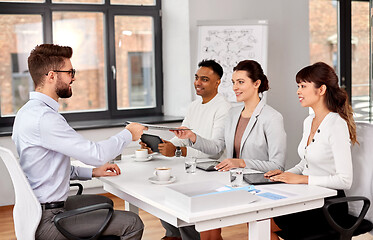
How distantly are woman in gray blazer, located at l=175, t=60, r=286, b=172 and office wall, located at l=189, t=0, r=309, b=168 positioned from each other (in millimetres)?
2622

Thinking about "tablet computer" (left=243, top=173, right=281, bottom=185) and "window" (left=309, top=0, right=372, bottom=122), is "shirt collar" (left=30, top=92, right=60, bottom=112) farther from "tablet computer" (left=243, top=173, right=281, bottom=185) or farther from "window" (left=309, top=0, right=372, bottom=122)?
"window" (left=309, top=0, right=372, bottom=122)

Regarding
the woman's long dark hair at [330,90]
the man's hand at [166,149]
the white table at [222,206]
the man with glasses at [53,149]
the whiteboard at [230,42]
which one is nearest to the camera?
the white table at [222,206]

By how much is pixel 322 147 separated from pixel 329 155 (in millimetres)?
57

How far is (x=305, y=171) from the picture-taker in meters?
2.92

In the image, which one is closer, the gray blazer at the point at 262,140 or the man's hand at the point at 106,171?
the man's hand at the point at 106,171

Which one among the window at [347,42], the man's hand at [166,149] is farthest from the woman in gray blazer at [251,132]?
the window at [347,42]

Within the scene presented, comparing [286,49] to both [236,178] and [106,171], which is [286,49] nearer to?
[106,171]

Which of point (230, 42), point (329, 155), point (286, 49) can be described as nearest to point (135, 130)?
point (329, 155)

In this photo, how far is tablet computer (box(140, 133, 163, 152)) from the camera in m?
3.59

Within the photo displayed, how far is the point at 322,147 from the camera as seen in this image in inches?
109

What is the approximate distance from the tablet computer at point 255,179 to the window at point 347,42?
4263 millimetres

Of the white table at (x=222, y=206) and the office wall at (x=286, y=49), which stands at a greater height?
the office wall at (x=286, y=49)

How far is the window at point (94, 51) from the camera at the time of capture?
560cm

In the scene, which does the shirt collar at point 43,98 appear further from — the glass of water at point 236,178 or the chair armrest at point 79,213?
the glass of water at point 236,178
